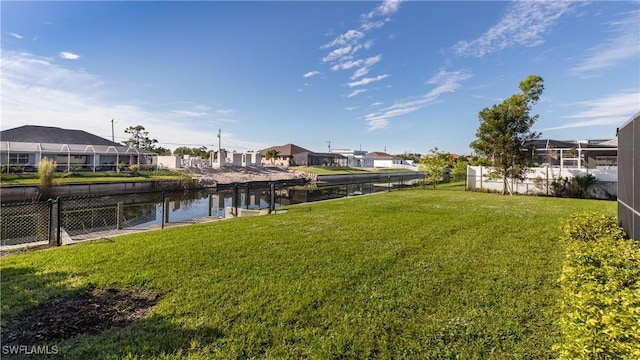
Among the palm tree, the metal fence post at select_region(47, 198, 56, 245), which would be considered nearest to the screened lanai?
the metal fence post at select_region(47, 198, 56, 245)

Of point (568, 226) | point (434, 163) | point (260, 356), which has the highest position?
point (434, 163)

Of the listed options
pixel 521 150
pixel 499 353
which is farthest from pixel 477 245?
pixel 521 150

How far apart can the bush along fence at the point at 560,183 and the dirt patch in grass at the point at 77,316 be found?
19.1 meters

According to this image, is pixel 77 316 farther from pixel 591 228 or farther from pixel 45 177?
pixel 45 177

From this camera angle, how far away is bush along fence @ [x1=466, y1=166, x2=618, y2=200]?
15375mm

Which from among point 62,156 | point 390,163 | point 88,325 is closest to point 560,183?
point 88,325

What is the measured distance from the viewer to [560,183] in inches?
647

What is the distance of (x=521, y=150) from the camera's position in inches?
653

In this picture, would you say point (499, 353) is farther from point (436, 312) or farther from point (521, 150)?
point (521, 150)

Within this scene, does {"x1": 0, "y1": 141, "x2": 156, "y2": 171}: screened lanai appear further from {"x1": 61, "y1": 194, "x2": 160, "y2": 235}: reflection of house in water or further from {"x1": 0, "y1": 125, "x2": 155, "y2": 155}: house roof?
{"x1": 61, "y1": 194, "x2": 160, "y2": 235}: reflection of house in water

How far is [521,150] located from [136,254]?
60.7 feet

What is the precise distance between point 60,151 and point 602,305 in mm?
36479

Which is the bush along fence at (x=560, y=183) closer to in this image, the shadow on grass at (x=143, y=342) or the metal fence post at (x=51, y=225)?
the shadow on grass at (x=143, y=342)

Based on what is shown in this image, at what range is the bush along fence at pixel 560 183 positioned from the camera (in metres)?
15.4
